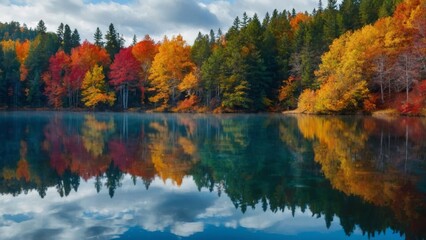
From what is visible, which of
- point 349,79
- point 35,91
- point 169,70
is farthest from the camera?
Result: point 35,91

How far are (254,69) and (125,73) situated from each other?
23.1 m

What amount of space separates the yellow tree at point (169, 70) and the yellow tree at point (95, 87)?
26.7 feet

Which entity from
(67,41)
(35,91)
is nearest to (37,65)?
(35,91)

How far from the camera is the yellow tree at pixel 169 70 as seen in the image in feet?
212

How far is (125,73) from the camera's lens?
67.3 m

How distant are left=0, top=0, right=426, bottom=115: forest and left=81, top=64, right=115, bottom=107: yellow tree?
0.56ft

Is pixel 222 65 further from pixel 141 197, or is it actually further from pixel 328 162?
pixel 141 197

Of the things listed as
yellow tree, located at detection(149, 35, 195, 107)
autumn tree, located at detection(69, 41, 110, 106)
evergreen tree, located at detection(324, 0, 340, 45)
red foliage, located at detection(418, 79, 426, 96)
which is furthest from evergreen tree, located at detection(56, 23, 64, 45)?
red foliage, located at detection(418, 79, 426, 96)

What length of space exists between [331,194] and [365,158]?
5410mm

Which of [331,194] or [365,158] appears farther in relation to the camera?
[365,158]

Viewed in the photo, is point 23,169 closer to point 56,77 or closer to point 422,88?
point 422,88

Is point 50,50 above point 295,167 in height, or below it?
above

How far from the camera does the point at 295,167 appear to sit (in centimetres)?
1193

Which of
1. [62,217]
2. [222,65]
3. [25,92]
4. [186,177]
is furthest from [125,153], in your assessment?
[25,92]
